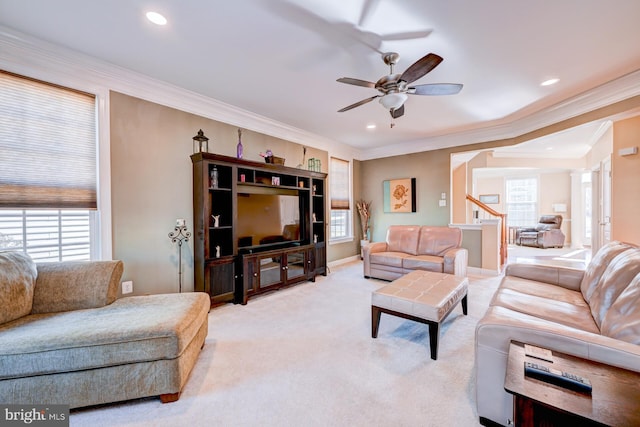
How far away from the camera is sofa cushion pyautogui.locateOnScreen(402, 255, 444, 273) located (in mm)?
3874

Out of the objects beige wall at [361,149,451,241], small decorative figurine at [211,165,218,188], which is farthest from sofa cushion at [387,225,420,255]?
small decorative figurine at [211,165,218,188]

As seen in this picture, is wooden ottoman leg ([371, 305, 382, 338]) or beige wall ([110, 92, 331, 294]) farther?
beige wall ([110, 92, 331, 294])

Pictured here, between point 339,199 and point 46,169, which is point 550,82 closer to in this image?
point 339,199

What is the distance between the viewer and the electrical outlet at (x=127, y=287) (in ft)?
9.16

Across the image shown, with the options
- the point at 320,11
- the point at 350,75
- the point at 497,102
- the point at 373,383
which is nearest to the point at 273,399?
the point at 373,383

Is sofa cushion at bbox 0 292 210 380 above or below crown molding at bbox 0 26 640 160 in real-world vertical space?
below

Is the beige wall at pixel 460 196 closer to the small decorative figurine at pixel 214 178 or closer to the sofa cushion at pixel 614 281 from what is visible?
the sofa cushion at pixel 614 281

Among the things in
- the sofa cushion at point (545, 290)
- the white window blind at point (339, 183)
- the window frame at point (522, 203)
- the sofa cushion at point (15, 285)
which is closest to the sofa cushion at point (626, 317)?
the sofa cushion at point (545, 290)

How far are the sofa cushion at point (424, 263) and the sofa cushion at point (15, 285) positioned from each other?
13.8ft

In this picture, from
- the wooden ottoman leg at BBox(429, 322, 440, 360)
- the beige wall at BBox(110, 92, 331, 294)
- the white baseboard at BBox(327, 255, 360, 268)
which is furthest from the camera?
the white baseboard at BBox(327, 255, 360, 268)

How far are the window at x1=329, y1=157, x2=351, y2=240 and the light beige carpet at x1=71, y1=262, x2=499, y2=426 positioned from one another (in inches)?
117

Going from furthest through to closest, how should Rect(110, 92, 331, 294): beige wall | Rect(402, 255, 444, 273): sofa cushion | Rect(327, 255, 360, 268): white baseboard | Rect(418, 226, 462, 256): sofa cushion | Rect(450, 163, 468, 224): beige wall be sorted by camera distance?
Rect(450, 163, 468, 224): beige wall < Rect(327, 255, 360, 268): white baseboard < Rect(418, 226, 462, 256): sofa cushion < Rect(402, 255, 444, 273): sofa cushion < Rect(110, 92, 331, 294): beige wall

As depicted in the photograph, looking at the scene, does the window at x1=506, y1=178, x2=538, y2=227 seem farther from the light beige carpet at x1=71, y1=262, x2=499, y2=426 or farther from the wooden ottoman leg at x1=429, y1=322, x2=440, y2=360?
the wooden ottoman leg at x1=429, y1=322, x2=440, y2=360

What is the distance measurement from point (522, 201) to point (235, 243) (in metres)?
10.2
